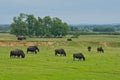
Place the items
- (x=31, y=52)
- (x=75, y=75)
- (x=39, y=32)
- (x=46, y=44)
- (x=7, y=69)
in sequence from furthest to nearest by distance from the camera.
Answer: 1. (x=39, y=32)
2. (x=46, y=44)
3. (x=31, y=52)
4. (x=7, y=69)
5. (x=75, y=75)

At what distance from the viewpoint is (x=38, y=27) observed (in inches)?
5064

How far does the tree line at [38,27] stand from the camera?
126000 millimetres

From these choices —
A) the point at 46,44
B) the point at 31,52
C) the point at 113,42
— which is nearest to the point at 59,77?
the point at 31,52

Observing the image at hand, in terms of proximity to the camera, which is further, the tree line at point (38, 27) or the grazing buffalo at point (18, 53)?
the tree line at point (38, 27)

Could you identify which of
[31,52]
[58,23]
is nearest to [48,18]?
[58,23]

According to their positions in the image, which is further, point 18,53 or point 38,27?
point 38,27

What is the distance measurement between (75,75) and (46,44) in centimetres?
5254

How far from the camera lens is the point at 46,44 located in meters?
84.2

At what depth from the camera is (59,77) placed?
3050cm

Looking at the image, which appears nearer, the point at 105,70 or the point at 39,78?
the point at 39,78

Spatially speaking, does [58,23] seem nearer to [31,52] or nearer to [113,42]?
[113,42]

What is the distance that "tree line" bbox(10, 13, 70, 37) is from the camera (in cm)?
12600

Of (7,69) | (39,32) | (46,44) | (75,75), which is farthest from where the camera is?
(39,32)

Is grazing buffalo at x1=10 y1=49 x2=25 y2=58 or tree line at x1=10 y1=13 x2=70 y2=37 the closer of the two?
grazing buffalo at x1=10 y1=49 x2=25 y2=58
